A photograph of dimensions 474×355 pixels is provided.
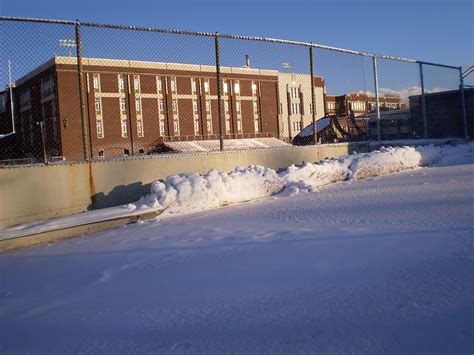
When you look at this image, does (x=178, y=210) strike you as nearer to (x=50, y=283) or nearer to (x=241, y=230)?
(x=241, y=230)

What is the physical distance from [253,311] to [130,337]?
812 mm

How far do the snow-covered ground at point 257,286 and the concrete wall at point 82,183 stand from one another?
1110 millimetres

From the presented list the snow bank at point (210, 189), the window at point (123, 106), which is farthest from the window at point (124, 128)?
the snow bank at point (210, 189)

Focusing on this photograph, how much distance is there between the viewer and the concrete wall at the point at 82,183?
6.04 metres

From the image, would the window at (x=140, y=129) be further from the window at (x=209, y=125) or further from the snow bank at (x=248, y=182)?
the snow bank at (x=248, y=182)

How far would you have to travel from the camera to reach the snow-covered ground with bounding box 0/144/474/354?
2602 millimetres

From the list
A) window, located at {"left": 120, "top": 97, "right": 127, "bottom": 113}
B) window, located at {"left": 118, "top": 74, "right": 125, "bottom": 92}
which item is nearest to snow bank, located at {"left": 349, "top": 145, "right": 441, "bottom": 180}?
window, located at {"left": 118, "top": 74, "right": 125, "bottom": 92}

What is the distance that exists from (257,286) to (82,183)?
13.8 ft

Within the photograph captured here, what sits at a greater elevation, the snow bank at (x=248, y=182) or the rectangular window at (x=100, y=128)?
the rectangular window at (x=100, y=128)

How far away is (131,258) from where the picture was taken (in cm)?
458

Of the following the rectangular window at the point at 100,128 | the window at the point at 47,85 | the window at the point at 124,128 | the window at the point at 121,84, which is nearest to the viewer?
the window at the point at 47,85

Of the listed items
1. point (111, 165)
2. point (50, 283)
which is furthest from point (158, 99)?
point (50, 283)

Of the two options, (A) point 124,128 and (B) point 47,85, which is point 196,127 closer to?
(A) point 124,128

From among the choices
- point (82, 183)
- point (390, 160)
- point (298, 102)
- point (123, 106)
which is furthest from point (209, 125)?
point (82, 183)
